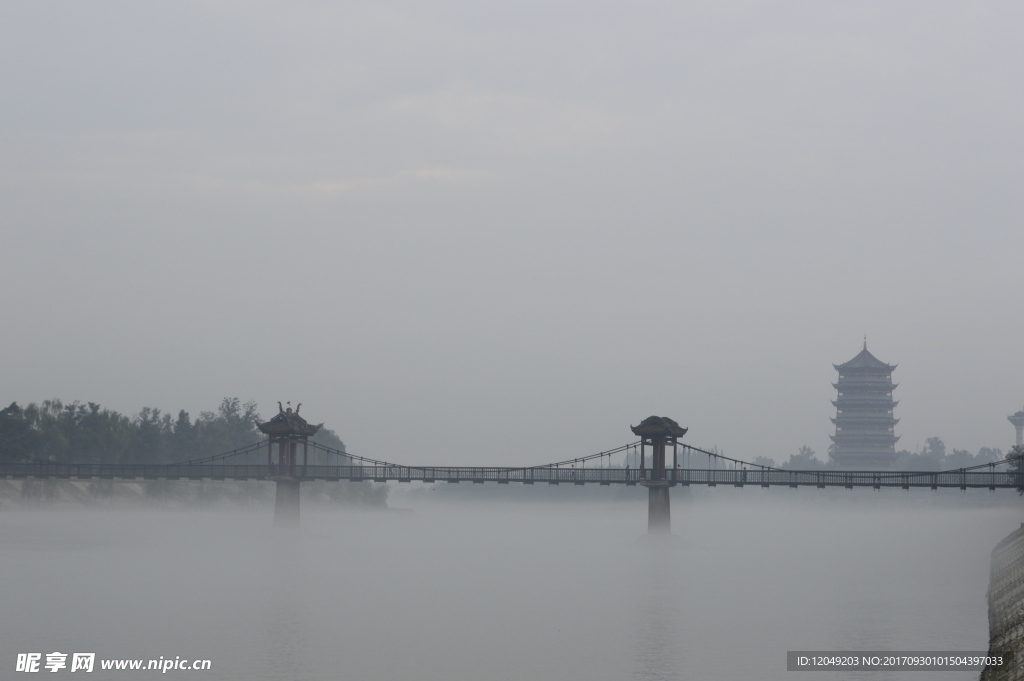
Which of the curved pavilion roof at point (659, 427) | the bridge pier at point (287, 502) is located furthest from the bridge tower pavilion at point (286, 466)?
the curved pavilion roof at point (659, 427)

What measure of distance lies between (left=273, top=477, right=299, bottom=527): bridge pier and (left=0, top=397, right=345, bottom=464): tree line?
18.3 meters

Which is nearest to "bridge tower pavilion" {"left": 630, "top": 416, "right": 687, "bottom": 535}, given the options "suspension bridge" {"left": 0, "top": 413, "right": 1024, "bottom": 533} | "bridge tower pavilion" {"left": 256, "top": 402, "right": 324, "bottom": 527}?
"suspension bridge" {"left": 0, "top": 413, "right": 1024, "bottom": 533}

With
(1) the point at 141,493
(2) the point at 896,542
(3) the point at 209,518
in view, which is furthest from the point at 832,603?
(1) the point at 141,493

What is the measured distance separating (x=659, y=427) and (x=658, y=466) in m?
3.15

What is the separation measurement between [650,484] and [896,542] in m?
33.8

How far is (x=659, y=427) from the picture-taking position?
91.8m

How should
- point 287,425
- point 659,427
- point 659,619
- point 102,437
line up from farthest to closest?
point 102,437 < point 287,425 < point 659,427 < point 659,619

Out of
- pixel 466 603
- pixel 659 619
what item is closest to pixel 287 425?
pixel 466 603

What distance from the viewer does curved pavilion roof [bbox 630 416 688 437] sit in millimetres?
91688

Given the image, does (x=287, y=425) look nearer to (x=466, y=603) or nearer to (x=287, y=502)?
(x=287, y=502)

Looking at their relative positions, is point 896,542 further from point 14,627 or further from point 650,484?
point 14,627

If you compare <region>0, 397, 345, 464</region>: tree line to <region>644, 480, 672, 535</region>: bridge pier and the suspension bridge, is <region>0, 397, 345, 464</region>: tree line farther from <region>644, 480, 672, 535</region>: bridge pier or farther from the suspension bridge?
<region>644, 480, 672, 535</region>: bridge pier

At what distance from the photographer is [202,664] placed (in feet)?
121

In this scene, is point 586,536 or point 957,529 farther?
point 957,529
